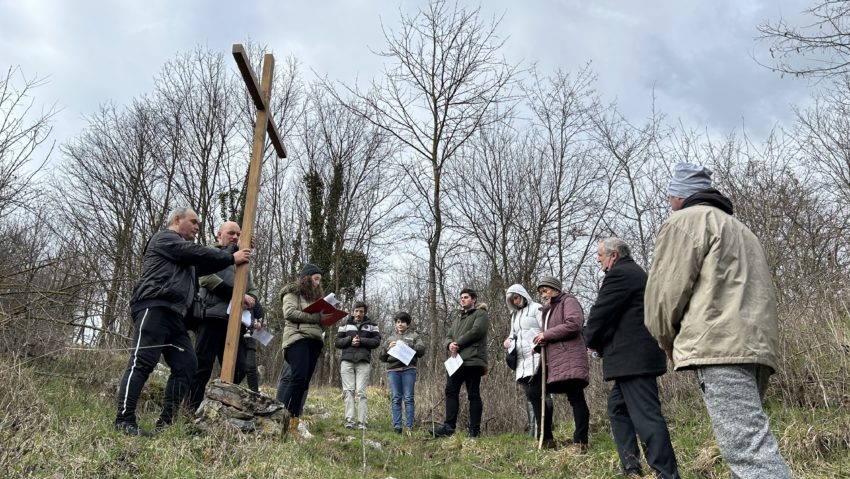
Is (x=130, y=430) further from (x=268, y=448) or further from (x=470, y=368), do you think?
(x=470, y=368)

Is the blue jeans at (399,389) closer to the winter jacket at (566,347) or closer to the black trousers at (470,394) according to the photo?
the black trousers at (470,394)

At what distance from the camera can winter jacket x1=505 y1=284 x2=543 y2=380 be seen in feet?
23.3

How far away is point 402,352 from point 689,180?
571 cm

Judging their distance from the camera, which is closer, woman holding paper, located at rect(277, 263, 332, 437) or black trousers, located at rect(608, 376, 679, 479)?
black trousers, located at rect(608, 376, 679, 479)

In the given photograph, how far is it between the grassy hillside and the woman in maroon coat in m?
0.28

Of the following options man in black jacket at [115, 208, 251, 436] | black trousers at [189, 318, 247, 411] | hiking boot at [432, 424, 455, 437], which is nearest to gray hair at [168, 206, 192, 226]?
man in black jacket at [115, 208, 251, 436]

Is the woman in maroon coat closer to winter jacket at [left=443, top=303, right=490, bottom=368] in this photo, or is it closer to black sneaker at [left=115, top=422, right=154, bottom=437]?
winter jacket at [left=443, top=303, right=490, bottom=368]

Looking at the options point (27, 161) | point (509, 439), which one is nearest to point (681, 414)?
point (509, 439)

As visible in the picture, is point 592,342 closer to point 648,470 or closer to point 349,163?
point 648,470

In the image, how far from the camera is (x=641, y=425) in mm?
4398

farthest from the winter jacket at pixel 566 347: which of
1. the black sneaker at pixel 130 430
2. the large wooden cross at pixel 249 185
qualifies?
the black sneaker at pixel 130 430

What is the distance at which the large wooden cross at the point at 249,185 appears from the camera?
17.9ft

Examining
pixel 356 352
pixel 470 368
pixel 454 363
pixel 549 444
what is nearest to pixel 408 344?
pixel 356 352

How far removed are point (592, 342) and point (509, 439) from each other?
2.88 metres
